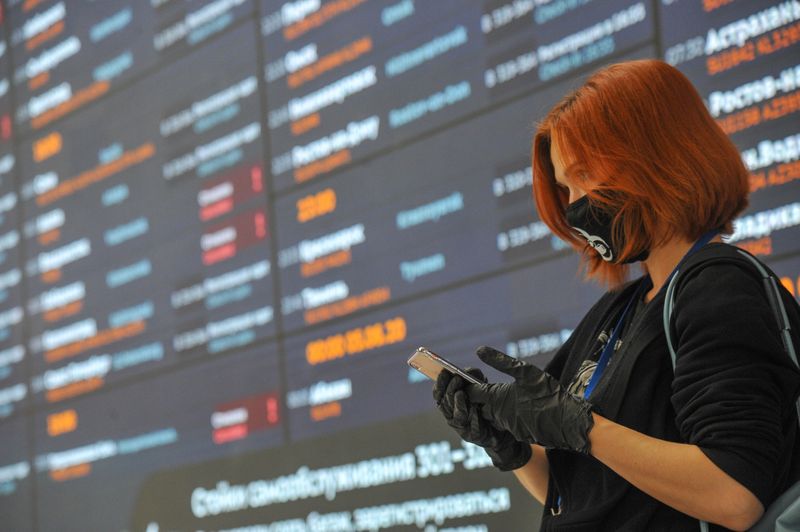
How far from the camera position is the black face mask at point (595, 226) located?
134 cm

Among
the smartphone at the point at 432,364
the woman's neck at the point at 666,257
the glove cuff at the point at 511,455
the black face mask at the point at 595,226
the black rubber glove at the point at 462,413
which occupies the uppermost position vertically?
the black face mask at the point at 595,226

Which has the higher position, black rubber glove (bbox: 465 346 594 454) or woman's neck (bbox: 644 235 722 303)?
woman's neck (bbox: 644 235 722 303)

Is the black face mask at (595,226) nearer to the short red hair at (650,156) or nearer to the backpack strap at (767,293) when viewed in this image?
the short red hair at (650,156)

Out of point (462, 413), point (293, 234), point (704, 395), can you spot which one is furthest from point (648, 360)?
point (293, 234)

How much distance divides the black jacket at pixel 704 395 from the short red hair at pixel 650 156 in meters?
0.07

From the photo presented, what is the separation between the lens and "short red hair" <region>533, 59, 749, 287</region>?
4.13ft

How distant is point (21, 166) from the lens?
4086mm

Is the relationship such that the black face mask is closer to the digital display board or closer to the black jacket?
the black jacket

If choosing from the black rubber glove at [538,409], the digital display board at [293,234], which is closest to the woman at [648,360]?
the black rubber glove at [538,409]

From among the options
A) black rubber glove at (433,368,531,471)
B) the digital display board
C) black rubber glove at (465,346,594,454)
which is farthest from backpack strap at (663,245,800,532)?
the digital display board

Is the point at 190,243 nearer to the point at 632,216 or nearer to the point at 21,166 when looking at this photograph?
the point at 21,166

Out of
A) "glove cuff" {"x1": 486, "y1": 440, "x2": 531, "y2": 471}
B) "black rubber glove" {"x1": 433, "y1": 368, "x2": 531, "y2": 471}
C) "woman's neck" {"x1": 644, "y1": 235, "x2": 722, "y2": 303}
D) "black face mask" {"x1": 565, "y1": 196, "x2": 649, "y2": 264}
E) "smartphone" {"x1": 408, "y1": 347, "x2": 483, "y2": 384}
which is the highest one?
"black face mask" {"x1": 565, "y1": 196, "x2": 649, "y2": 264}

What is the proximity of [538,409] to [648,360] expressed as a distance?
0.14 metres

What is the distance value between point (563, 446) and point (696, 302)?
0.22 meters
